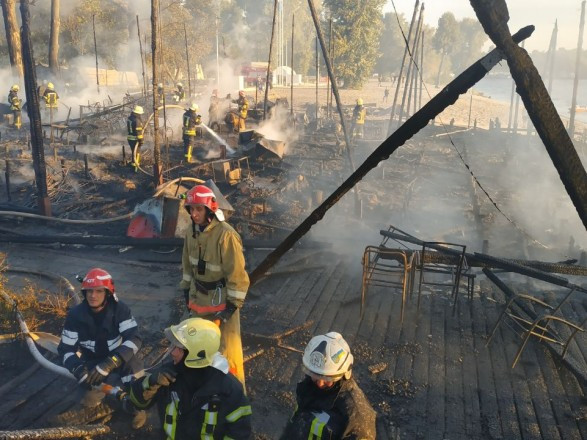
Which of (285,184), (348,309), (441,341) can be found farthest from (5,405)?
(285,184)

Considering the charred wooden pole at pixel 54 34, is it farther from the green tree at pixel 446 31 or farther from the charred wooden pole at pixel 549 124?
the green tree at pixel 446 31

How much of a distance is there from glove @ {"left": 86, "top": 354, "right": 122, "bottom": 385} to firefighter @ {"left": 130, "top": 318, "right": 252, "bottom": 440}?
4.93 ft

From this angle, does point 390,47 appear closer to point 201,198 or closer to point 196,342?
point 201,198

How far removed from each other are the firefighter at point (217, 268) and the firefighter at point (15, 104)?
2061cm

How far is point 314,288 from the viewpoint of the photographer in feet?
27.2

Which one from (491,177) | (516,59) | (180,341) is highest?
(516,59)

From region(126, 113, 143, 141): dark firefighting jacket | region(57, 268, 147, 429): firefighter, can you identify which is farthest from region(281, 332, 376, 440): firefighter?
region(126, 113, 143, 141): dark firefighting jacket

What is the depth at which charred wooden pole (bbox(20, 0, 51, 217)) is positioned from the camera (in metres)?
10.8

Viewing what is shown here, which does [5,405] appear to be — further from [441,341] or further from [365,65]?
[365,65]

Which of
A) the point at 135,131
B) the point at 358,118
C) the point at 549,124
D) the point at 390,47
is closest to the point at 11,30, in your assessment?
the point at 135,131

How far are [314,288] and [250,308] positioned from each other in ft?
4.15

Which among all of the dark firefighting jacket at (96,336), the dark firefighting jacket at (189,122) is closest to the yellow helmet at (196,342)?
the dark firefighting jacket at (96,336)

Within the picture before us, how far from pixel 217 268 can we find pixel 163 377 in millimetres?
1823

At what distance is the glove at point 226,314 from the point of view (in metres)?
4.66
